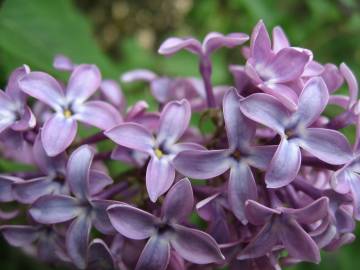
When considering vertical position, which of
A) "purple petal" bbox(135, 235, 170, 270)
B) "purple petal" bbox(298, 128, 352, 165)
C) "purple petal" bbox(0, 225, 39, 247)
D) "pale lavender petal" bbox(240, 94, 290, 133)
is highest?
"pale lavender petal" bbox(240, 94, 290, 133)

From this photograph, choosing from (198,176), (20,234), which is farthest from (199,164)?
(20,234)

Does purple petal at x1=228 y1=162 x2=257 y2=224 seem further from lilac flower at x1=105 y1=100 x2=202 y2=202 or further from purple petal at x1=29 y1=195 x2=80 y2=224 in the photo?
purple petal at x1=29 y1=195 x2=80 y2=224

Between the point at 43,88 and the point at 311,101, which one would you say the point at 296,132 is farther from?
the point at 43,88

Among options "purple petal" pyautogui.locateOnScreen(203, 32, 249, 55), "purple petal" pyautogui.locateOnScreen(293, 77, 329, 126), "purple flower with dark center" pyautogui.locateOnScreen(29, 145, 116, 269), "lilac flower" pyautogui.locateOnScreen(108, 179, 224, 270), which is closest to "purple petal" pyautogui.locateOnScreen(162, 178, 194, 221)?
"lilac flower" pyautogui.locateOnScreen(108, 179, 224, 270)

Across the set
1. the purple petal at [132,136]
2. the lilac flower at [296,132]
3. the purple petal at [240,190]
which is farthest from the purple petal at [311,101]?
the purple petal at [132,136]

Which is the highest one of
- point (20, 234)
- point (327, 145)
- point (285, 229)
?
point (327, 145)

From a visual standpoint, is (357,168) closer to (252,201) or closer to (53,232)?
(252,201)

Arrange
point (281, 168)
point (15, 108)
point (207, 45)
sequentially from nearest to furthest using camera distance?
point (281, 168), point (15, 108), point (207, 45)
